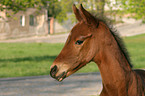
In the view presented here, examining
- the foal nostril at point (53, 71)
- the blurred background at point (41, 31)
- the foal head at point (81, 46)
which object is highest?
the foal head at point (81, 46)

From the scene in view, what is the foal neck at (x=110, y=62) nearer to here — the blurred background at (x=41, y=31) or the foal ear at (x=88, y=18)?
the foal ear at (x=88, y=18)

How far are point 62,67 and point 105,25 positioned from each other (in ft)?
2.51

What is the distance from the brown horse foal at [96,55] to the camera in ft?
11.0

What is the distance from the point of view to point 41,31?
1898 inches

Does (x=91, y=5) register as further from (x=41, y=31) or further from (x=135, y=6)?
(x=41, y=31)

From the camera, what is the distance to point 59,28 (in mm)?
52656

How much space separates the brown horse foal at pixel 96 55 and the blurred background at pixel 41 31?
0.37m

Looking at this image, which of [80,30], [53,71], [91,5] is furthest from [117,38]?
[91,5]

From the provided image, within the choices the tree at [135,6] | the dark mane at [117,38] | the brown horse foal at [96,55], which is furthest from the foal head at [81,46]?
the tree at [135,6]

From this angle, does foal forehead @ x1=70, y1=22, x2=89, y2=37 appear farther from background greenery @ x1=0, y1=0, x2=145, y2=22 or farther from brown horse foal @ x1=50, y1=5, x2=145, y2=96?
background greenery @ x1=0, y1=0, x2=145, y2=22

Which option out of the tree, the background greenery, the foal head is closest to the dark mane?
the foal head

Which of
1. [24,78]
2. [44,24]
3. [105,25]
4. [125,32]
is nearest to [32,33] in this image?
[44,24]

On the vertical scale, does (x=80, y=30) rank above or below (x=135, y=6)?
above

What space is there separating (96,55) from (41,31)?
148ft
